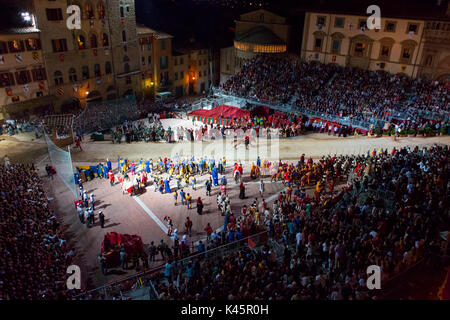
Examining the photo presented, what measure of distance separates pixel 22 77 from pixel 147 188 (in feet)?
74.7

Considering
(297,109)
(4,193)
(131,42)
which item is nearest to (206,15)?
(131,42)

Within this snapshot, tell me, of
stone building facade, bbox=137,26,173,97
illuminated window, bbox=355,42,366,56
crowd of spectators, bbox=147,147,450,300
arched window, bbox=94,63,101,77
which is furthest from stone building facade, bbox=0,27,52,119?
illuminated window, bbox=355,42,366,56

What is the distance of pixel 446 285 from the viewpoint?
12062 millimetres

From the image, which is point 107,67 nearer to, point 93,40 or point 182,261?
point 93,40

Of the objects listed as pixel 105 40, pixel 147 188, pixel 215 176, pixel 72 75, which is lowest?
pixel 147 188

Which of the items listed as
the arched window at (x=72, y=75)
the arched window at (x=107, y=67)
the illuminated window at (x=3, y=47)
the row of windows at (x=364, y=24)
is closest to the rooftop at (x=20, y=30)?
the illuminated window at (x=3, y=47)

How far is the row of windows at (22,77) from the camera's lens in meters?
35.5

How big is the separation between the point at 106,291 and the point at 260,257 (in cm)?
705

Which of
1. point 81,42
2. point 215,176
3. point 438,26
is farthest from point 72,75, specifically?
point 438,26

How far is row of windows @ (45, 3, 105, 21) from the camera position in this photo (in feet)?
126

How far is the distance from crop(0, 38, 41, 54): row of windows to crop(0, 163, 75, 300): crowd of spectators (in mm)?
19996

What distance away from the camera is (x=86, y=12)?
4200cm

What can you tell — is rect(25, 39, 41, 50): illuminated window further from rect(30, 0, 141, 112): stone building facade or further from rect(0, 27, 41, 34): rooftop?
rect(0, 27, 41, 34): rooftop

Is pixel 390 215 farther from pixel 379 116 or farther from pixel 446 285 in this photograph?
pixel 379 116
